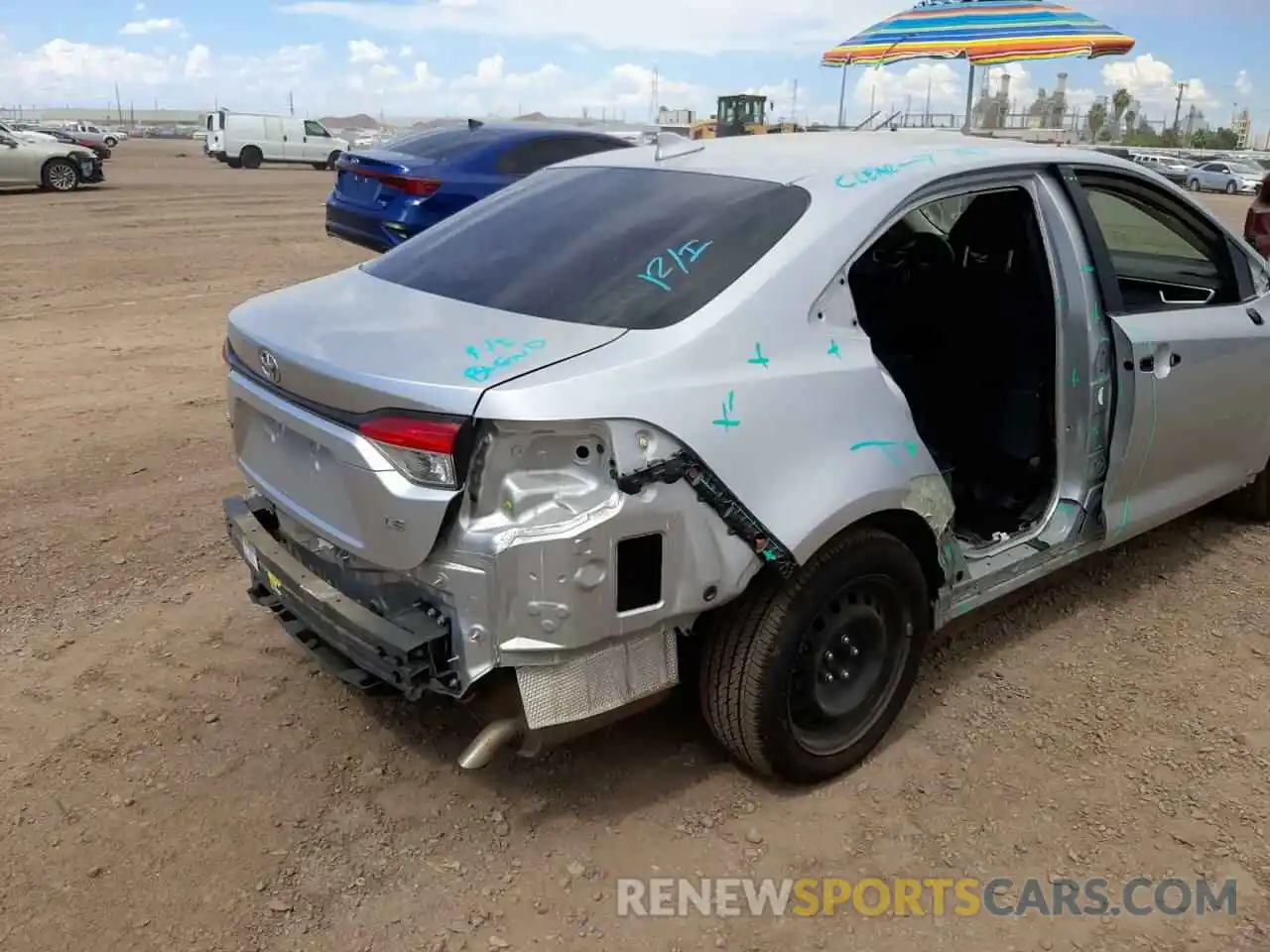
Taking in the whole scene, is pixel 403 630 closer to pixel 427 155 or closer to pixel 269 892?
pixel 269 892

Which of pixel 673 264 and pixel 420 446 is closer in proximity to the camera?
pixel 420 446

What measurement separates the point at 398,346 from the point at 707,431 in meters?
0.78

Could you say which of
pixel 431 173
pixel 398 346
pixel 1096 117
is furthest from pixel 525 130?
pixel 1096 117

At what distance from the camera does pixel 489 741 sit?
247cm

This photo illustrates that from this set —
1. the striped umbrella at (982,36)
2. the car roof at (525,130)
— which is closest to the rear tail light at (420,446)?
the car roof at (525,130)

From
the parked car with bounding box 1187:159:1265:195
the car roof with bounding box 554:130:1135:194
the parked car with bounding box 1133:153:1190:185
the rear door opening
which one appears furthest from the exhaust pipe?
the parked car with bounding box 1187:159:1265:195

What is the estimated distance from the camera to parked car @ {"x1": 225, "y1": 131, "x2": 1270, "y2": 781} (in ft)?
7.53

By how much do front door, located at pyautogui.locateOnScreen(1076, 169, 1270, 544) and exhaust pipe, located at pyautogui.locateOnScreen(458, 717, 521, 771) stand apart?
2.23 metres

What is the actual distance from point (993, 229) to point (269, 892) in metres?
3.11

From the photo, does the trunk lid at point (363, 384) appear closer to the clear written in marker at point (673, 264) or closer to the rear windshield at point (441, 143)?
the clear written in marker at point (673, 264)

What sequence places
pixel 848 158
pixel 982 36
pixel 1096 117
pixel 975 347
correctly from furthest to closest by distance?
pixel 1096 117
pixel 982 36
pixel 975 347
pixel 848 158

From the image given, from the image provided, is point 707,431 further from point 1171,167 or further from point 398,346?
point 1171,167

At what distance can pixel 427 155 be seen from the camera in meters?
9.16

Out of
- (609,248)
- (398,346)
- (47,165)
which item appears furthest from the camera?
(47,165)
